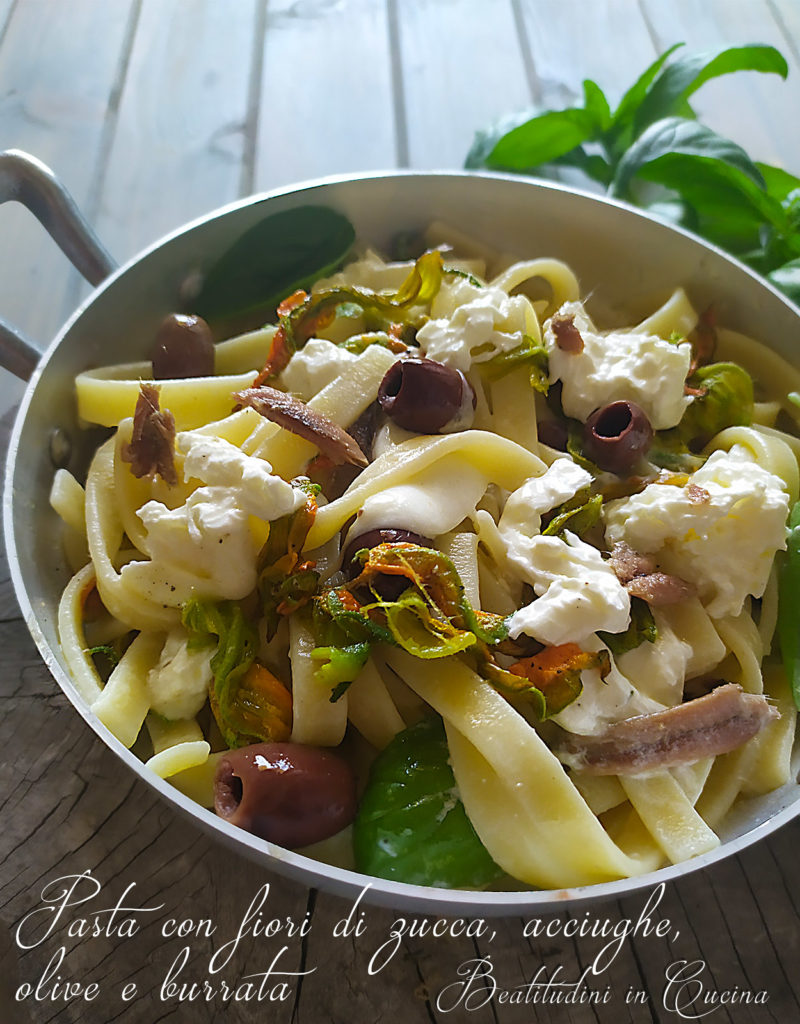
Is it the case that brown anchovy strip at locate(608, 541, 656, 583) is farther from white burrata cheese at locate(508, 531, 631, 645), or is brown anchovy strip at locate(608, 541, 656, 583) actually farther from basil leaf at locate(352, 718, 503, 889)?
basil leaf at locate(352, 718, 503, 889)

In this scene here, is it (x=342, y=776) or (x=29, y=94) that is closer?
(x=342, y=776)

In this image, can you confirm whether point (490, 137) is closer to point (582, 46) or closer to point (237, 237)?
point (237, 237)

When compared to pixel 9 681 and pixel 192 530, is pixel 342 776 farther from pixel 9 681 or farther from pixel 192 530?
pixel 9 681

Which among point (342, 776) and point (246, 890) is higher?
point (342, 776)

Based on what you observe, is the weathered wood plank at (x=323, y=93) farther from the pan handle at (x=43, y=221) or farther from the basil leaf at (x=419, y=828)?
the basil leaf at (x=419, y=828)

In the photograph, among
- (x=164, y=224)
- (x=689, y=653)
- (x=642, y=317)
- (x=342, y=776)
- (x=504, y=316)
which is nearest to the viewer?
(x=342, y=776)

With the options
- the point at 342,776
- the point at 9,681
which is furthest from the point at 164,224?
the point at 342,776
